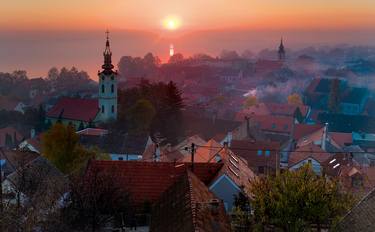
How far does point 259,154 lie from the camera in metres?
26.1

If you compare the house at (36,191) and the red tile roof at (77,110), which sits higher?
the house at (36,191)

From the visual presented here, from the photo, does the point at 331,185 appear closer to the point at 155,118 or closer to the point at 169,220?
the point at 169,220

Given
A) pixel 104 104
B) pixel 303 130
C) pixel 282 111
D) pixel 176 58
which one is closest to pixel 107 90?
pixel 104 104

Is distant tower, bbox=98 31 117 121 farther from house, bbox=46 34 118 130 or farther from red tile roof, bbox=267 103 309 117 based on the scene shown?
red tile roof, bbox=267 103 309 117

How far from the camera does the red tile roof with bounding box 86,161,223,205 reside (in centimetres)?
1434

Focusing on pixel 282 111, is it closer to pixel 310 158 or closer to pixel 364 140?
pixel 364 140

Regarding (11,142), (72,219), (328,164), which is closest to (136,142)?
(328,164)

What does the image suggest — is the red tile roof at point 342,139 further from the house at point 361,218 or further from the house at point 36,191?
the house at point 361,218

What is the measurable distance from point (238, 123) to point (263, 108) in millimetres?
13763

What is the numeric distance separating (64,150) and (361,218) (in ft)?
53.2

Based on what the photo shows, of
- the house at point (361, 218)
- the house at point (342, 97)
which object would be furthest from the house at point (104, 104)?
the house at point (361, 218)

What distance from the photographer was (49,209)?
1080 centimetres

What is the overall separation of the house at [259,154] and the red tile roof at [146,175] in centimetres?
992

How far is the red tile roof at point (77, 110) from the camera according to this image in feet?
142
